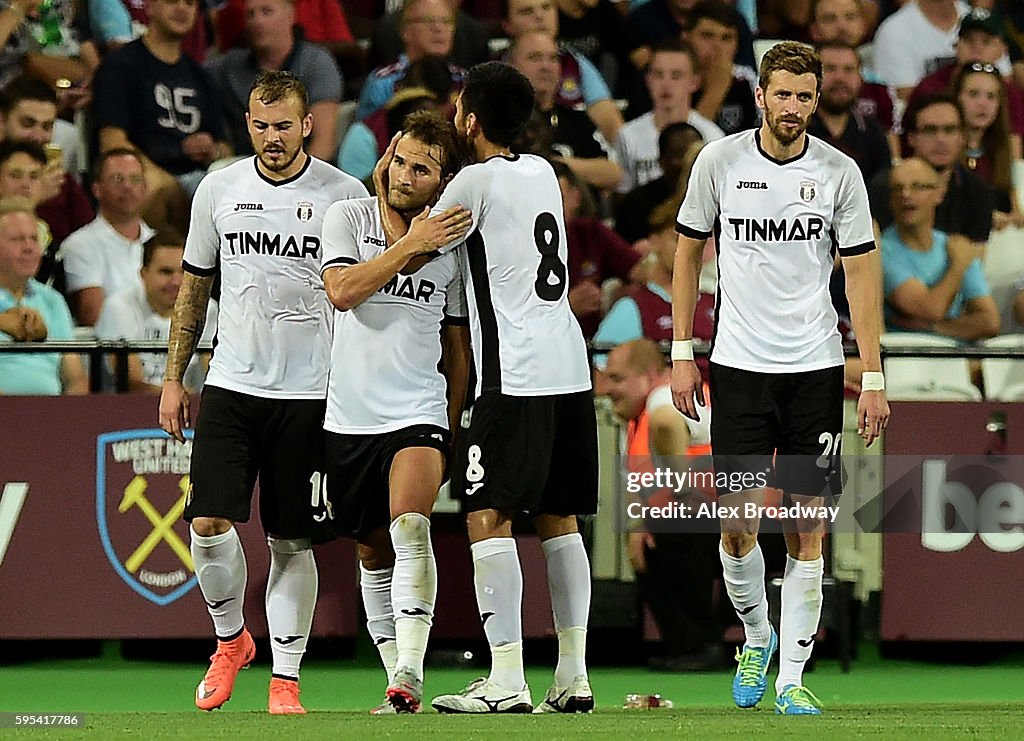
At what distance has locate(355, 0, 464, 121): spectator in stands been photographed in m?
12.2

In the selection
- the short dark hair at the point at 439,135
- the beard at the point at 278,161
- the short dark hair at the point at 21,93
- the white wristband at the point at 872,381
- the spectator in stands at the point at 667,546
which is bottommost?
the spectator in stands at the point at 667,546

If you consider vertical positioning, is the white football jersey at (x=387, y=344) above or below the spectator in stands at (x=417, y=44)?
below

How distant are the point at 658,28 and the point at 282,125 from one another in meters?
6.36

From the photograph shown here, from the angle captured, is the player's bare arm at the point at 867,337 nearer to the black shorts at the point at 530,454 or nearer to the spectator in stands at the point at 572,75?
the black shorts at the point at 530,454

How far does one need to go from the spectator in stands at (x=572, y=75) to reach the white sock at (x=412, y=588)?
19.8 feet

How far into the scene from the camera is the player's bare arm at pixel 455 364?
7.56m

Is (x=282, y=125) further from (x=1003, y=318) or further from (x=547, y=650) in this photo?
(x=1003, y=318)

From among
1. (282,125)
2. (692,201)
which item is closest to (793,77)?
(692,201)

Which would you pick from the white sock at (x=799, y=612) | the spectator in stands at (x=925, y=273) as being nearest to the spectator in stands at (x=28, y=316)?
the white sock at (x=799, y=612)

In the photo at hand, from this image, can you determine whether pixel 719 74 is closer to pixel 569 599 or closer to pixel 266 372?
pixel 266 372

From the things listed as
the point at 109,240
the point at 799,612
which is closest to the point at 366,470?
the point at 799,612

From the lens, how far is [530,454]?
23.2 feet

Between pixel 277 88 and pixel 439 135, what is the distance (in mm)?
715

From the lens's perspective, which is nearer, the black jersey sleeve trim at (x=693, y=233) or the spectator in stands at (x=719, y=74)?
the black jersey sleeve trim at (x=693, y=233)
